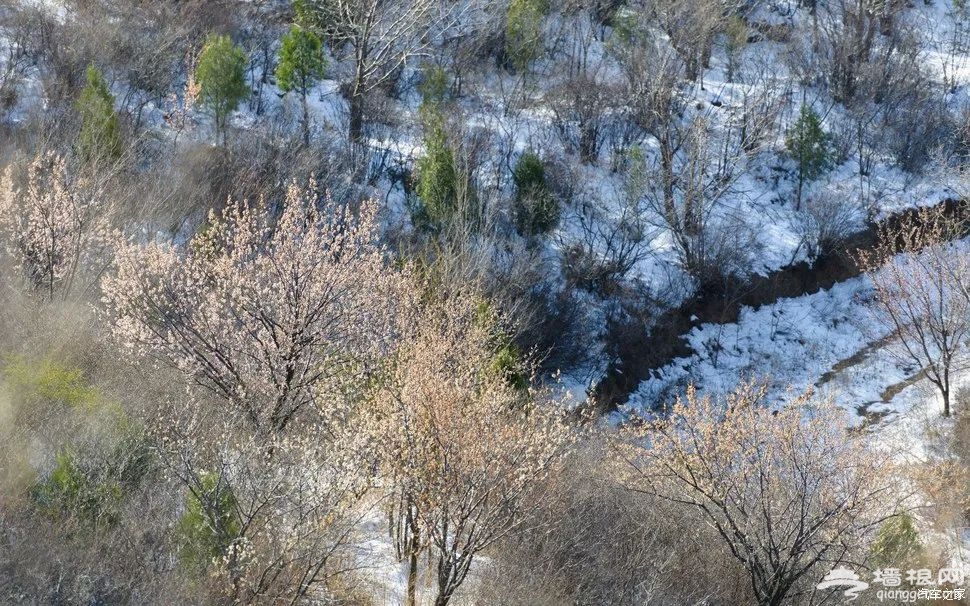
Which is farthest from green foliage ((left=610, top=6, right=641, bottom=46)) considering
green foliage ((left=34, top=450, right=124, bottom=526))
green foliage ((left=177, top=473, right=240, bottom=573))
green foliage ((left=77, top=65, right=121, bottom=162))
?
green foliage ((left=34, top=450, right=124, bottom=526))

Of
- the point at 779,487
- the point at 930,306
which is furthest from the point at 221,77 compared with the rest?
the point at 930,306

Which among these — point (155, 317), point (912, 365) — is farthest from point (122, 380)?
point (912, 365)

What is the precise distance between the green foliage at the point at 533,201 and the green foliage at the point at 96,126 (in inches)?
472

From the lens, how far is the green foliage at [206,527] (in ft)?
33.2

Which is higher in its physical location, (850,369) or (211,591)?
Result: (850,369)

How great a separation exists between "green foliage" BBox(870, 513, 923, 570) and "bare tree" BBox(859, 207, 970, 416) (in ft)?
28.3

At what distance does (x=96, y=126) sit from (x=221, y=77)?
484cm

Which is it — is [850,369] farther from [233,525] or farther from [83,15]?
[83,15]

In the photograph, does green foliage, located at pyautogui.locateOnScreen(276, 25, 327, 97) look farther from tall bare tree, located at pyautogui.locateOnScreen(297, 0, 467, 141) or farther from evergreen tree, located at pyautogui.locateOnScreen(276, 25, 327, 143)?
tall bare tree, located at pyautogui.locateOnScreen(297, 0, 467, 141)

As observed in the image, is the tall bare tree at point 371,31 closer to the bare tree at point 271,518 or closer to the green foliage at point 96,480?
the green foliage at point 96,480

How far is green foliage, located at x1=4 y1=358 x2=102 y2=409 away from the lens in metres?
13.4

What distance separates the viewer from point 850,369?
80.2ft

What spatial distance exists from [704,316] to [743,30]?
16.4m

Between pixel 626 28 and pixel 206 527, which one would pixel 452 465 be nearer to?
pixel 206 527
